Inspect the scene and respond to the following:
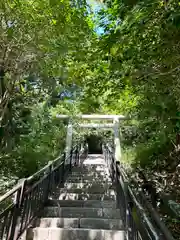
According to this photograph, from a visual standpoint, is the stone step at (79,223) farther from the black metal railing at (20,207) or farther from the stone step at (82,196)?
the stone step at (82,196)

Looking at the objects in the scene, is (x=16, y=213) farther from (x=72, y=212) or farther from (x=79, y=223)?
(x=72, y=212)

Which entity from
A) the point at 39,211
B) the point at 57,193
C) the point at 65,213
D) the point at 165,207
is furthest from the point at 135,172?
the point at 39,211

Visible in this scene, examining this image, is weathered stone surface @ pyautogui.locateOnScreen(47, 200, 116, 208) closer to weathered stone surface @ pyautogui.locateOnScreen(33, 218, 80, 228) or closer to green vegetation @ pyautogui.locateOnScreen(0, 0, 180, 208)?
weathered stone surface @ pyautogui.locateOnScreen(33, 218, 80, 228)

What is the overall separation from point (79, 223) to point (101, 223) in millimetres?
328

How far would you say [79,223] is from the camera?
3123 mm

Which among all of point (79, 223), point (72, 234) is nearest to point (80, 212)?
point (79, 223)

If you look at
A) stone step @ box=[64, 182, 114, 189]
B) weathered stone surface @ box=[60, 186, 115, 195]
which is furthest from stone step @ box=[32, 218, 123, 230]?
stone step @ box=[64, 182, 114, 189]

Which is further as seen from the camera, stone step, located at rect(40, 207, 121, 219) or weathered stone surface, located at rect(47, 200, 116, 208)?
weathered stone surface, located at rect(47, 200, 116, 208)

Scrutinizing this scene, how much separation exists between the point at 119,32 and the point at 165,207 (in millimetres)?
3033

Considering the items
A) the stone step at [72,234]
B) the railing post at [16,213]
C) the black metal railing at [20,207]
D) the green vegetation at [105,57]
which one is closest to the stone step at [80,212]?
the black metal railing at [20,207]

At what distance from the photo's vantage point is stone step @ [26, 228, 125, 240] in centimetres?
276

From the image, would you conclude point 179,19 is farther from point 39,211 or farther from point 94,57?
point 39,211

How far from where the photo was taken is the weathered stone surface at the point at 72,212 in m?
3.43

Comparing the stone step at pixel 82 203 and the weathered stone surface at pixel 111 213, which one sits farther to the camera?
the stone step at pixel 82 203
